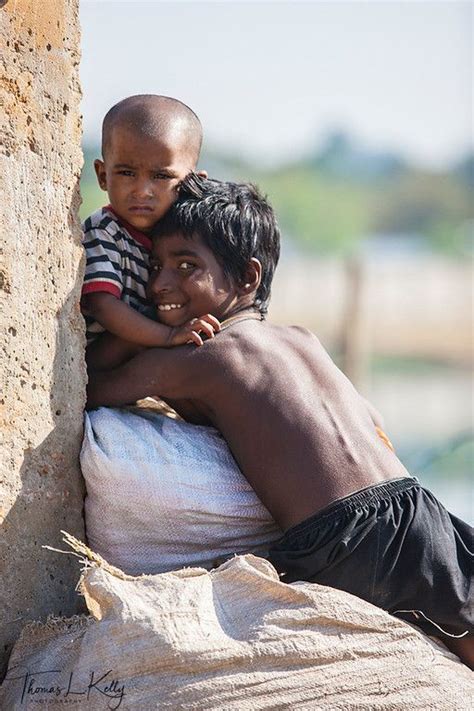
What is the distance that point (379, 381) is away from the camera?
30.1 m

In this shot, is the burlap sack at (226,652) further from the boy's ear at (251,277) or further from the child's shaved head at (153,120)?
the child's shaved head at (153,120)

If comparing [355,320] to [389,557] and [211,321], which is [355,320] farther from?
[389,557]

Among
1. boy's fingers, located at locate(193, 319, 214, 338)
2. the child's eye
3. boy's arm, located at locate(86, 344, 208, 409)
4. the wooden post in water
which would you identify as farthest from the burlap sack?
the wooden post in water

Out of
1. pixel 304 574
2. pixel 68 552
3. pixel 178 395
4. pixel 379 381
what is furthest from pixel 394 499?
pixel 379 381

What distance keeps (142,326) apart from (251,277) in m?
0.39

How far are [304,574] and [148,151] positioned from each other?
1246 mm

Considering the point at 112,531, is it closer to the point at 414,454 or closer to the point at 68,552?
the point at 68,552

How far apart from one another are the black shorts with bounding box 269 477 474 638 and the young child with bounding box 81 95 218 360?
0.75m

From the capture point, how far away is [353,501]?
319 cm

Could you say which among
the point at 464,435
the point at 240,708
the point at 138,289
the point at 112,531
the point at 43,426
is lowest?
the point at 464,435

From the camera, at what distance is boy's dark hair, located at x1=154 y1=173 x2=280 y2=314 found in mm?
3496

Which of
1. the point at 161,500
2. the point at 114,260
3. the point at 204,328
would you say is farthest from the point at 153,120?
the point at 161,500

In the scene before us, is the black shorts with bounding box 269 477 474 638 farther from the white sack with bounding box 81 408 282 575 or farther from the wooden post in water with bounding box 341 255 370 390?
the wooden post in water with bounding box 341 255 370 390

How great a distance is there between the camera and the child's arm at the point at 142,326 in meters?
3.35
